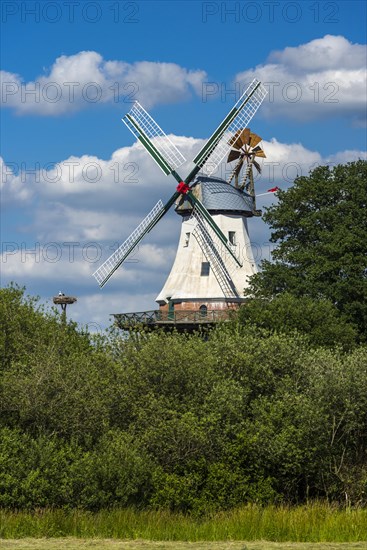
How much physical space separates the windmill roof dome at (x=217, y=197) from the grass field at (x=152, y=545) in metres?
44.9

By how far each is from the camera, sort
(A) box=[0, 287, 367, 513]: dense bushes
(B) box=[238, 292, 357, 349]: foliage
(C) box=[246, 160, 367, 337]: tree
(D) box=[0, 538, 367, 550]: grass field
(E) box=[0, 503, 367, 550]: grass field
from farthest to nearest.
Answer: (C) box=[246, 160, 367, 337]: tree < (B) box=[238, 292, 357, 349]: foliage < (A) box=[0, 287, 367, 513]: dense bushes < (E) box=[0, 503, 367, 550]: grass field < (D) box=[0, 538, 367, 550]: grass field

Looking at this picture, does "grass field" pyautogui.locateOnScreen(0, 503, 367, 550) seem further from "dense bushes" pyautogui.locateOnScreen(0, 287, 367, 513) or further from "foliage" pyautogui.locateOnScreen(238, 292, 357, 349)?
"foliage" pyautogui.locateOnScreen(238, 292, 357, 349)

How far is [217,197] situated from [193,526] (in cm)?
4385

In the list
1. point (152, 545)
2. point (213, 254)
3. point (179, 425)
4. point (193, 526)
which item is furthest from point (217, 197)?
point (152, 545)

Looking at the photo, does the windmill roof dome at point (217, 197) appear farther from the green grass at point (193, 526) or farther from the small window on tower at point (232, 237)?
the green grass at point (193, 526)

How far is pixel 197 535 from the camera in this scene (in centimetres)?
2962

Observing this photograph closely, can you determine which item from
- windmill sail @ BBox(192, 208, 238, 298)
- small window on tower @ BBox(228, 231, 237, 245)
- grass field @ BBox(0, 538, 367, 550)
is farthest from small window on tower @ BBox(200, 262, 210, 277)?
grass field @ BBox(0, 538, 367, 550)

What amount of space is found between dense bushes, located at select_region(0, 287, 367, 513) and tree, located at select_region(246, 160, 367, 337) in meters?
22.3

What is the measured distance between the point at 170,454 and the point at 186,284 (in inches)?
1481

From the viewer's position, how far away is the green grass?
2958 cm

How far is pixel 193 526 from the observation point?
3053 centimetres

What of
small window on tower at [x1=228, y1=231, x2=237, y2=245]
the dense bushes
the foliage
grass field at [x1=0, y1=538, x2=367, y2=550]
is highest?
Result: small window on tower at [x1=228, y1=231, x2=237, y2=245]

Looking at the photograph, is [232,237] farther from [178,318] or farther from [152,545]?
[152,545]

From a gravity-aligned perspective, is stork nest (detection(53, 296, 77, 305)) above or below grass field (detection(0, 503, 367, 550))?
above
